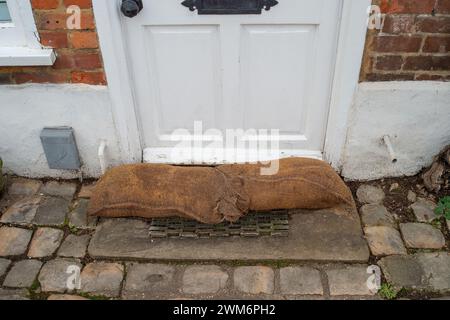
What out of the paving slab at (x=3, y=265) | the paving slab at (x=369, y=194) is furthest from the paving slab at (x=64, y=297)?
the paving slab at (x=369, y=194)

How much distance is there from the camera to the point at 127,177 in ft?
10.0

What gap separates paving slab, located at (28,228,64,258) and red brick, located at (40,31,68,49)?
1186 mm

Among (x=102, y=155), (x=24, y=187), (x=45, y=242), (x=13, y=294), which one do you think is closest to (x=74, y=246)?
(x=45, y=242)

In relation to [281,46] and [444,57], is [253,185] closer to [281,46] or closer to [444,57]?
[281,46]

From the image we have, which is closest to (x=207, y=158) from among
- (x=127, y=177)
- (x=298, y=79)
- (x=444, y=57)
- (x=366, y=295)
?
(x=127, y=177)

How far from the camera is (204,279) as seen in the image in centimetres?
273

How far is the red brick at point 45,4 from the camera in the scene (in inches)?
106

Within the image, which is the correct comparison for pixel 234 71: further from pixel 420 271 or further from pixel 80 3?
pixel 420 271

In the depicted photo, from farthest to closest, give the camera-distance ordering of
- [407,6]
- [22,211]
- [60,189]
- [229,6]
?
[60,189] < [22,211] < [229,6] < [407,6]

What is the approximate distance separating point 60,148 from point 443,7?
2.56 meters

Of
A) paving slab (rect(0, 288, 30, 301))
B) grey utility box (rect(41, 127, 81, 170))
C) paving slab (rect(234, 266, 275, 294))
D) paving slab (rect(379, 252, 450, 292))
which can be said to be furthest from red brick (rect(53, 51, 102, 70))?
paving slab (rect(379, 252, 450, 292))

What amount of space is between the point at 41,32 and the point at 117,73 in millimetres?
500

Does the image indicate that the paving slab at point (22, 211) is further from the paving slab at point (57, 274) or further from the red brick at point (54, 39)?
the red brick at point (54, 39)

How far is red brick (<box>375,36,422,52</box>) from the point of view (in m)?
2.74
